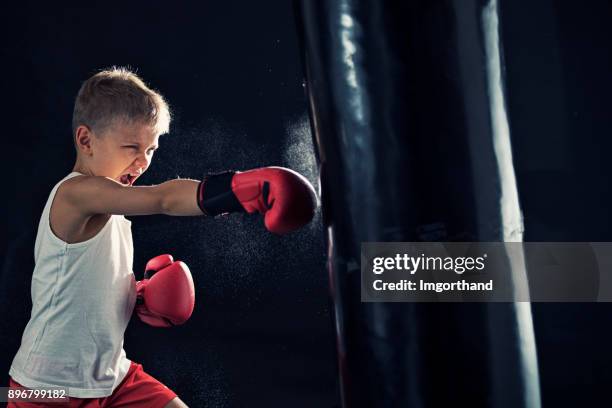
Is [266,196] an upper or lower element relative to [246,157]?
lower

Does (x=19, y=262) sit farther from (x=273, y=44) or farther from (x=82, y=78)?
(x=273, y=44)

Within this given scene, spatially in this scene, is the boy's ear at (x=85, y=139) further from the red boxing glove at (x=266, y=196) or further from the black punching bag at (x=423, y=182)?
the black punching bag at (x=423, y=182)

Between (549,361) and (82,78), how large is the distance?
90.8 inches

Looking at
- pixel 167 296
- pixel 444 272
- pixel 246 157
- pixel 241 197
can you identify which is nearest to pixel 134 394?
pixel 167 296

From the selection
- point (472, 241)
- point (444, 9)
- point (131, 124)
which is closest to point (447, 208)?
point (472, 241)

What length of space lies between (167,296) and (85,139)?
351 millimetres

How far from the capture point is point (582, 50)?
8.43 feet

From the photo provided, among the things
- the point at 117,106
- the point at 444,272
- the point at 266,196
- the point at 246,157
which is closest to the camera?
the point at 444,272

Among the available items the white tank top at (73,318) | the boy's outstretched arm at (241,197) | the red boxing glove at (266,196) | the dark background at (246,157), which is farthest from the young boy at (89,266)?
the dark background at (246,157)

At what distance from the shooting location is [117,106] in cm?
127

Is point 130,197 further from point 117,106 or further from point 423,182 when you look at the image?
point 423,182

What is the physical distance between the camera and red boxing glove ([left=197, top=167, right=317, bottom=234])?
0.98 metres

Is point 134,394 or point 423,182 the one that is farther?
point 134,394

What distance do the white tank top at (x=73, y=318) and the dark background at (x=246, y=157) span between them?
1366mm
